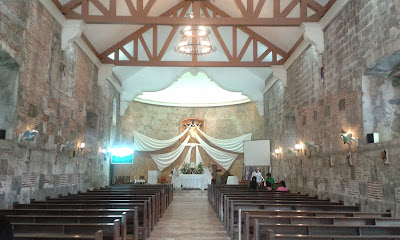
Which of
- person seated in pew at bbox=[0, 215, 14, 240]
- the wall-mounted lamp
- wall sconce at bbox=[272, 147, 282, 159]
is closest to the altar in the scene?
wall sconce at bbox=[272, 147, 282, 159]

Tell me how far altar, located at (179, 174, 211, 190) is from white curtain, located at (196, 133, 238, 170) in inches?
94.0

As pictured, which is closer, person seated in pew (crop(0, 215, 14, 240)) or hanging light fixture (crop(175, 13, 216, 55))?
person seated in pew (crop(0, 215, 14, 240))

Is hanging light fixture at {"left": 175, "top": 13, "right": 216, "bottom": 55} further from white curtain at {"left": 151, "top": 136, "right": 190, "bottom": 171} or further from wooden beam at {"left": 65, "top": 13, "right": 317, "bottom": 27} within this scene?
white curtain at {"left": 151, "top": 136, "right": 190, "bottom": 171}

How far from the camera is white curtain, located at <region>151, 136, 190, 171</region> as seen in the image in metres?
21.1

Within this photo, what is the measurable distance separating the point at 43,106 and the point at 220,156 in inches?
→ 538

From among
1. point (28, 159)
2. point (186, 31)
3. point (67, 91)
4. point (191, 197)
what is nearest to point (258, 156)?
point (191, 197)

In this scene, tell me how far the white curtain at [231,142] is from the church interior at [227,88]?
3193 millimetres

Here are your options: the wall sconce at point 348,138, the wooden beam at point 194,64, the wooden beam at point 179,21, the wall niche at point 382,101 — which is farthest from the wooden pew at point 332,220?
the wooden beam at point 194,64

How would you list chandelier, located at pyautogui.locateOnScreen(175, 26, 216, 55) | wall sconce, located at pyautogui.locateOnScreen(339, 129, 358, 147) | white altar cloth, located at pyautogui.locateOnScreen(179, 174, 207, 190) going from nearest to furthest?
1. wall sconce, located at pyautogui.locateOnScreen(339, 129, 358, 147)
2. chandelier, located at pyautogui.locateOnScreen(175, 26, 216, 55)
3. white altar cloth, located at pyautogui.locateOnScreen(179, 174, 207, 190)

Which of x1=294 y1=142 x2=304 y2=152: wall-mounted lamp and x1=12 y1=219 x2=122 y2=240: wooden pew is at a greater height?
x1=294 y1=142 x2=304 y2=152: wall-mounted lamp

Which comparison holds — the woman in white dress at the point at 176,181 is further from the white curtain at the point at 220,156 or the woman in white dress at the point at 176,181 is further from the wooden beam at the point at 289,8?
the wooden beam at the point at 289,8

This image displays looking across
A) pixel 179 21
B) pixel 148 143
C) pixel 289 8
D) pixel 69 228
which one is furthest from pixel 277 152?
pixel 69 228

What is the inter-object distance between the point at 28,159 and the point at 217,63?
304 inches

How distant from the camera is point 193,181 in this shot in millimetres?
19156
